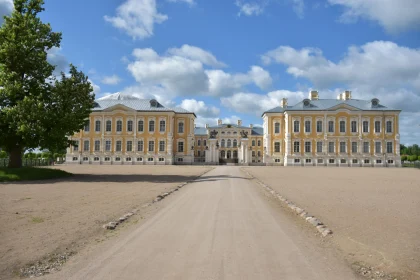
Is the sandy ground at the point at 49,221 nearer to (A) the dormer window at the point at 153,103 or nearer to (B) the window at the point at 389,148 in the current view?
(A) the dormer window at the point at 153,103

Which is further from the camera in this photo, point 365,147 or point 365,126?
point 365,126

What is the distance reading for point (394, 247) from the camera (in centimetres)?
752

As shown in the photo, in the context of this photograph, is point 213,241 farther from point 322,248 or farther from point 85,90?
point 85,90

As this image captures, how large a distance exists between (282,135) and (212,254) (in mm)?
67845

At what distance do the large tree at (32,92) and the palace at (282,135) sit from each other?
4189cm

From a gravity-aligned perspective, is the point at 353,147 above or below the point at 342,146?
below

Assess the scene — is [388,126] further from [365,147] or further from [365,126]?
[365,147]

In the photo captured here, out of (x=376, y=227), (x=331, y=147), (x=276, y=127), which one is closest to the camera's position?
(x=376, y=227)

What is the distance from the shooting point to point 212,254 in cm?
673

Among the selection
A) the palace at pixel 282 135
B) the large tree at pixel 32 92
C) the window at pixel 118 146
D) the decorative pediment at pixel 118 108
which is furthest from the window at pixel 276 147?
the large tree at pixel 32 92

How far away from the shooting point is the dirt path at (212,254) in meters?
5.77

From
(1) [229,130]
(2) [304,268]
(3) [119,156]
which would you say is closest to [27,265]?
(2) [304,268]

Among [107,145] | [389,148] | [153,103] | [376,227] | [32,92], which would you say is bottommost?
[376,227]

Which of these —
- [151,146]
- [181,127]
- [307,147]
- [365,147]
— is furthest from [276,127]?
[151,146]
